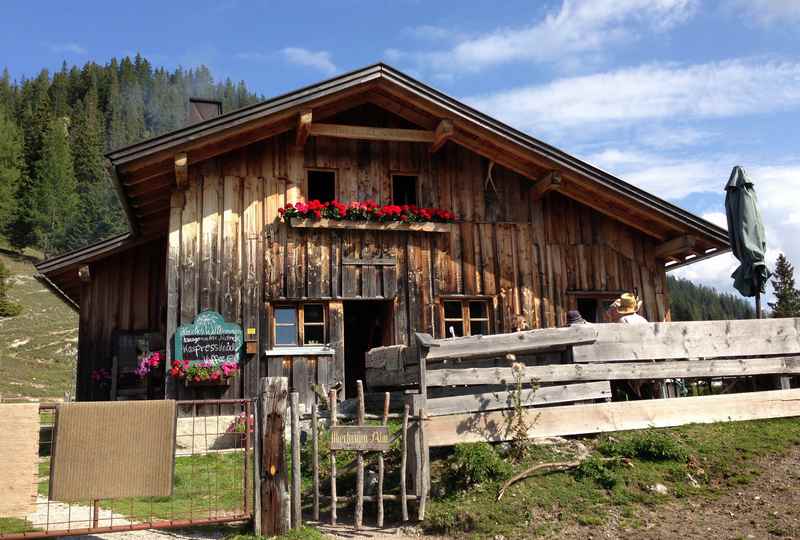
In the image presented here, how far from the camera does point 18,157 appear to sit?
7350 cm

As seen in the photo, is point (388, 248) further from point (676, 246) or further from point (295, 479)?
point (295, 479)

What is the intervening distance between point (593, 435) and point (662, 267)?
25.3 ft

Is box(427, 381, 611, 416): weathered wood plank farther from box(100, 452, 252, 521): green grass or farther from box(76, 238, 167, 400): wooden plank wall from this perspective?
box(76, 238, 167, 400): wooden plank wall

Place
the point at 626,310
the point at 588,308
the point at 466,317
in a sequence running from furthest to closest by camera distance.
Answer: the point at 588,308 → the point at 466,317 → the point at 626,310

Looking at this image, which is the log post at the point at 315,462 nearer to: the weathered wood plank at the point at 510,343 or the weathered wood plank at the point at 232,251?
the weathered wood plank at the point at 510,343

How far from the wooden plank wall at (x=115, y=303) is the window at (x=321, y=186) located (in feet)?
12.7

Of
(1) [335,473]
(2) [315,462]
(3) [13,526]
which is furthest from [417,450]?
(3) [13,526]

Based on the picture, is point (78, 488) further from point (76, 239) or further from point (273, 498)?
point (76, 239)

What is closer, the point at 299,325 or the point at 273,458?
the point at 273,458

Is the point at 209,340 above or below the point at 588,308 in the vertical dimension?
below

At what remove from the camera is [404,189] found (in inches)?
570

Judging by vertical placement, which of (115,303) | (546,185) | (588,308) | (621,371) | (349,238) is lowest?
(621,371)

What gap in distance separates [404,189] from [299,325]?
3706 mm

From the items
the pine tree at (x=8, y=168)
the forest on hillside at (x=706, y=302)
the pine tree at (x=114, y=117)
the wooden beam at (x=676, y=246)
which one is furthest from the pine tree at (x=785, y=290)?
the pine tree at (x=114, y=117)
